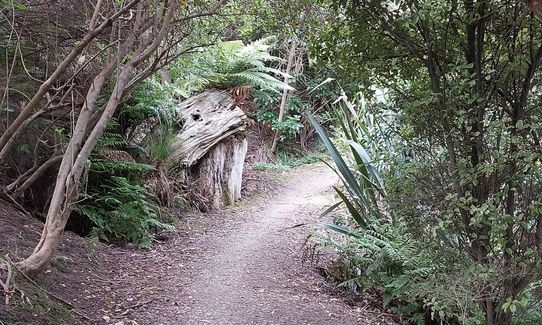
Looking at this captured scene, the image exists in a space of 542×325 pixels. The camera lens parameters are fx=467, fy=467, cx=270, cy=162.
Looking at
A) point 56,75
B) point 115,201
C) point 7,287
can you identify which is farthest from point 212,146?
point 7,287

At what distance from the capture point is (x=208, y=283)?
470 centimetres

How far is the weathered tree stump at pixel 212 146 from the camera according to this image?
24.7 feet

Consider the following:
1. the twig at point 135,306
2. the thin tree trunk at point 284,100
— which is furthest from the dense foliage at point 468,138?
the thin tree trunk at point 284,100

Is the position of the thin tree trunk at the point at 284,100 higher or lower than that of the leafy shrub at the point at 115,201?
higher

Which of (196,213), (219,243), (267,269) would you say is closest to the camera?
(267,269)

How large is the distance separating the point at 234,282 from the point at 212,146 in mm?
3407

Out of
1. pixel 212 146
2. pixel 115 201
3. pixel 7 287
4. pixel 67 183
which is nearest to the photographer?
pixel 7 287

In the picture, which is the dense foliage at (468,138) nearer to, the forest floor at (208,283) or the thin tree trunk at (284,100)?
the forest floor at (208,283)

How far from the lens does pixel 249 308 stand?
4160mm

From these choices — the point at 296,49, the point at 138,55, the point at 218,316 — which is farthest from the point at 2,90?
the point at 296,49

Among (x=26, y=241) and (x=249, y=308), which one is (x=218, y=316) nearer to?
(x=249, y=308)

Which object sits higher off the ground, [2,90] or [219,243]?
[2,90]

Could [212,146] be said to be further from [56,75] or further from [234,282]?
[56,75]

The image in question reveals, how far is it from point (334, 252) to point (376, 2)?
3.85m
